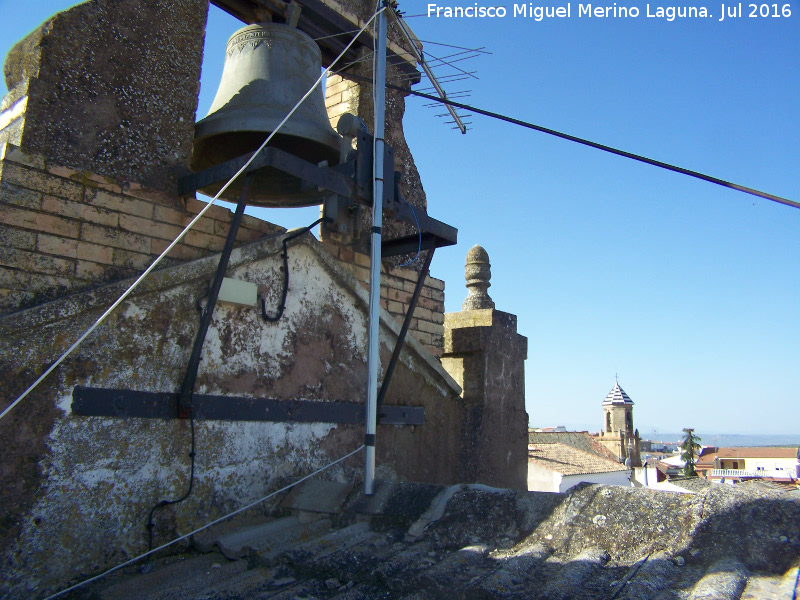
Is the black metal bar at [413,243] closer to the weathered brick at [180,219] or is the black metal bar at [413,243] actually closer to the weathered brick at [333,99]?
the weathered brick at [180,219]

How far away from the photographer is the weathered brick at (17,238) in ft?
10.1

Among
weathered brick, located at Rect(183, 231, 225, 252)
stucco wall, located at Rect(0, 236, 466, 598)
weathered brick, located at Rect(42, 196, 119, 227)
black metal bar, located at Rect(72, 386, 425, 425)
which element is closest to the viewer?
stucco wall, located at Rect(0, 236, 466, 598)

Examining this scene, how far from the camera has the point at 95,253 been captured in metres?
3.41

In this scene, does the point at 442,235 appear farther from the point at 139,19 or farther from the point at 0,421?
the point at 0,421

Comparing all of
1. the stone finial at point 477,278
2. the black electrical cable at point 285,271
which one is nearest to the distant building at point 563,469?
the stone finial at point 477,278

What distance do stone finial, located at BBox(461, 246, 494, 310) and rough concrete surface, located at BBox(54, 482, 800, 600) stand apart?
3.22 m

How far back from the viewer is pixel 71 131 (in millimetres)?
3498

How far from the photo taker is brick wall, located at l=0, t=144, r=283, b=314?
3.13 meters

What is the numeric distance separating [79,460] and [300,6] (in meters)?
3.73

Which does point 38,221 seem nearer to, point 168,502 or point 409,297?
point 168,502

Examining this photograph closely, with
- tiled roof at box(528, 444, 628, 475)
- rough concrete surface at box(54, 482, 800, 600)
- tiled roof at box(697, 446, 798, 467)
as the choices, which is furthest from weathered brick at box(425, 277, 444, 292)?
tiled roof at box(697, 446, 798, 467)

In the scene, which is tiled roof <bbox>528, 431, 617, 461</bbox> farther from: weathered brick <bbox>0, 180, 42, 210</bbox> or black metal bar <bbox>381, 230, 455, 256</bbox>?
weathered brick <bbox>0, 180, 42, 210</bbox>

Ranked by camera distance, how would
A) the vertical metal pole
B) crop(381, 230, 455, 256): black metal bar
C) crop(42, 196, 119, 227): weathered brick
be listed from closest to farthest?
crop(42, 196, 119, 227): weathered brick < the vertical metal pole < crop(381, 230, 455, 256): black metal bar

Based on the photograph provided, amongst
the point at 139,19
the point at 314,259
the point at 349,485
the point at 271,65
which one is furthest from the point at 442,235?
the point at 139,19
